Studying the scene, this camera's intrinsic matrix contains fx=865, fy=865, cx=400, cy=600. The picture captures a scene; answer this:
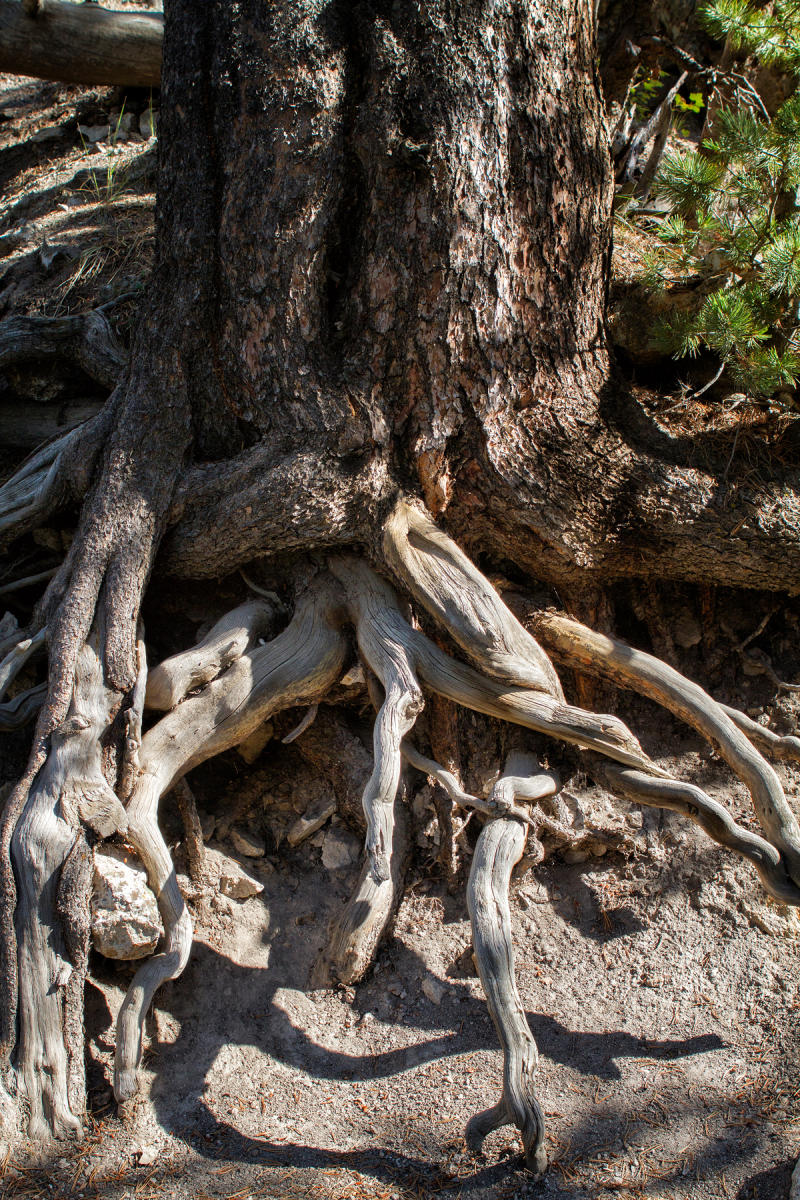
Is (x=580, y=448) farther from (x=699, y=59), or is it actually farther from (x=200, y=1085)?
(x=699, y=59)

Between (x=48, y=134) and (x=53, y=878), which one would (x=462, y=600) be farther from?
(x=48, y=134)

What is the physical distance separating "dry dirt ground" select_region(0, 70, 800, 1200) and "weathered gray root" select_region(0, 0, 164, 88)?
4141mm

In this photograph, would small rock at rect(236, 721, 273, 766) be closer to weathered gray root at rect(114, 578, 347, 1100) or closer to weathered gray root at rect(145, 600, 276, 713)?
Result: weathered gray root at rect(114, 578, 347, 1100)

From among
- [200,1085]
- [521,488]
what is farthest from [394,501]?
[200,1085]

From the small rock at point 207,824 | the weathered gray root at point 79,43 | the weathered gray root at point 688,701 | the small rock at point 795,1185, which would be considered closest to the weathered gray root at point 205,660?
the small rock at point 207,824

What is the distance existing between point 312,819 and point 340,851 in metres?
0.16

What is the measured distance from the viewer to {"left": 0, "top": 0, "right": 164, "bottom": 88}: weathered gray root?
5531 mm

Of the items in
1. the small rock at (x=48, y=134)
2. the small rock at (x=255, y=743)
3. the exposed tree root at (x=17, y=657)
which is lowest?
the small rock at (x=255, y=743)

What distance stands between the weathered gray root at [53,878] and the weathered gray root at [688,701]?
161cm

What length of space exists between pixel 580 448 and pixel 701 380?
2.93 feet

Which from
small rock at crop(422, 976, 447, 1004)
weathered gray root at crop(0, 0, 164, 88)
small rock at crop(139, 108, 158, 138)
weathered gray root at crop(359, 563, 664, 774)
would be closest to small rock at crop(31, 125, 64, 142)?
weathered gray root at crop(0, 0, 164, 88)

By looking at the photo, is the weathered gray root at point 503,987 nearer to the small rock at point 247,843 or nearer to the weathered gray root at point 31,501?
the small rock at point 247,843

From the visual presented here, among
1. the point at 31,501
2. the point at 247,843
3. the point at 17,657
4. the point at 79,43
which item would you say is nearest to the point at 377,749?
the point at 247,843

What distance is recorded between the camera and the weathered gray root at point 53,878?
247 centimetres
